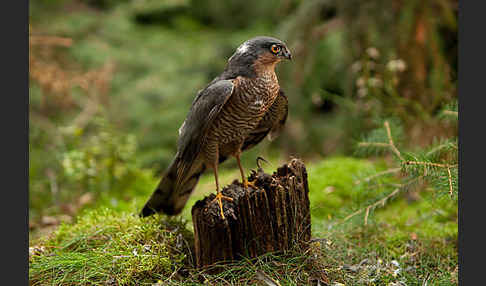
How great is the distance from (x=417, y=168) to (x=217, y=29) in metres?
6.76

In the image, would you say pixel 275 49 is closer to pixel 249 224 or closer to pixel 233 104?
pixel 233 104

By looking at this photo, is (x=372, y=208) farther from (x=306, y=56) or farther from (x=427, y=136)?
(x=306, y=56)

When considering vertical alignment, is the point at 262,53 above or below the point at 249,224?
above

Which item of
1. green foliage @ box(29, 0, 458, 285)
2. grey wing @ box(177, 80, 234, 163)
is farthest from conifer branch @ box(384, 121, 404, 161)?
grey wing @ box(177, 80, 234, 163)

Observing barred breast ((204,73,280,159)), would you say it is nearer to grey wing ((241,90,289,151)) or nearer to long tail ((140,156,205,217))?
grey wing ((241,90,289,151))

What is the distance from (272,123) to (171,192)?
92 centimetres

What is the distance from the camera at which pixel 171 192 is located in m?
2.98

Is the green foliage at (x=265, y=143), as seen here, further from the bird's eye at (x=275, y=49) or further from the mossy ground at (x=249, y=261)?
the bird's eye at (x=275, y=49)

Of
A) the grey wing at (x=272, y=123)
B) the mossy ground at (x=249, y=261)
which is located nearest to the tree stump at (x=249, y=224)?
the mossy ground at (x=249, y=261)

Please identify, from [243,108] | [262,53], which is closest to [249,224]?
[243,108]

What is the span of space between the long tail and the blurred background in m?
1.33

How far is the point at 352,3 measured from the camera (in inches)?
181

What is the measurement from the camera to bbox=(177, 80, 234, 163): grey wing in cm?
251

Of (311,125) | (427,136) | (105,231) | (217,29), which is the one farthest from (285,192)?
(217,29)
